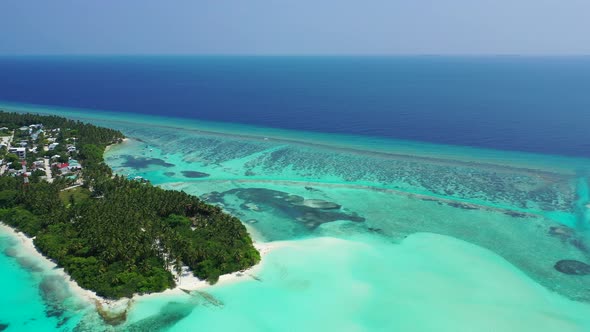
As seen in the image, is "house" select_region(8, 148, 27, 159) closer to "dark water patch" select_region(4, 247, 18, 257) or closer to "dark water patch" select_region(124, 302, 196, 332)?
"dark water patch" select_region(4, 247, 18, 257)

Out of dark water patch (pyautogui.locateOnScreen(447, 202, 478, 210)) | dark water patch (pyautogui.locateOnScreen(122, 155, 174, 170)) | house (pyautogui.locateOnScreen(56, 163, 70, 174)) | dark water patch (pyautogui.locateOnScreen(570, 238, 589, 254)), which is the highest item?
dark water patch (pyautogui.locateOnScreen(447, 202, 478, 210))

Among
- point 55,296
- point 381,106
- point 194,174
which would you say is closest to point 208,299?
point 55,296

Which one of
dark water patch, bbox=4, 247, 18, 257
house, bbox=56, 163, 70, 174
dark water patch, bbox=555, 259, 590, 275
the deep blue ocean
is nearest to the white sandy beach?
dark water patch, bbox=4, 247, 18, 257

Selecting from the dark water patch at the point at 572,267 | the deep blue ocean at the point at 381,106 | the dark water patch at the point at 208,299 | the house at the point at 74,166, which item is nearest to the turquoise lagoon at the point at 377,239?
the dark water patch at the point at 208,299

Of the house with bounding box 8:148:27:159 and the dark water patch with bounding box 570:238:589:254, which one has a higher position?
the dark water patch with bounding box 570:238:589:254

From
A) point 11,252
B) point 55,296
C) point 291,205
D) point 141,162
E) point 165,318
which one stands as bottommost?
point 55,296

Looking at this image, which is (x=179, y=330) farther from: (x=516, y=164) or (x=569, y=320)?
(x=516, y=164)

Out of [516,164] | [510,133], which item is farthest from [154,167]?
[510,133]

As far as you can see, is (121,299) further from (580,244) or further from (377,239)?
(580,244)
